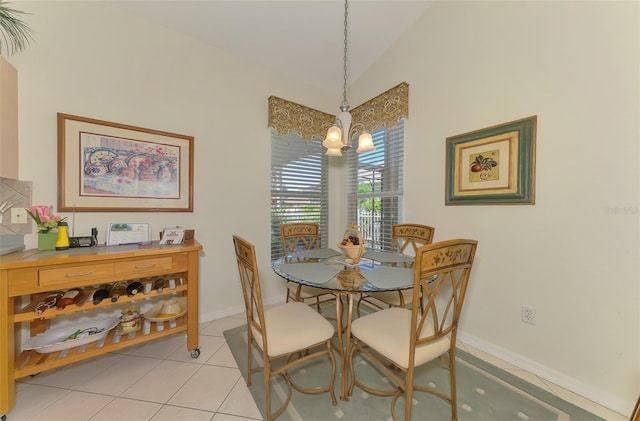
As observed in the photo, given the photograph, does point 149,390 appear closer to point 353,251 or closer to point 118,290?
point 118,290

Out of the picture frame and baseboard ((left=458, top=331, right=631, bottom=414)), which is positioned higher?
the picture frame

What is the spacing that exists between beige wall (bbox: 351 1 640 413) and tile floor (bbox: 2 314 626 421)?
11.2 inches

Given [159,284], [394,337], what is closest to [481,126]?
[394,337]

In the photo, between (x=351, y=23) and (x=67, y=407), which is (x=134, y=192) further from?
(x=351, y=23)

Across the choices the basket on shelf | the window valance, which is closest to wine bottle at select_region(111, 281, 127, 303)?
the basket on shelf

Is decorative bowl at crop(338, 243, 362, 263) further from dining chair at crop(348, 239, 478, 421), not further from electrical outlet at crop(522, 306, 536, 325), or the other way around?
electrical outlet at crop(522, 306, 536, 325)

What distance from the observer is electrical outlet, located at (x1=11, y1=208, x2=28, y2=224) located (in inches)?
59.4

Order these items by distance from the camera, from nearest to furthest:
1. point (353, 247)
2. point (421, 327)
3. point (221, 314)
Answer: point (421, 327)
point (353, 247)
point (221, 314)

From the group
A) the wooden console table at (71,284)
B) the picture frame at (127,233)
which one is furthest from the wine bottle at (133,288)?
the picture frame at (127,233)

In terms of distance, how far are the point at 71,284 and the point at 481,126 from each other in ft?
9.95

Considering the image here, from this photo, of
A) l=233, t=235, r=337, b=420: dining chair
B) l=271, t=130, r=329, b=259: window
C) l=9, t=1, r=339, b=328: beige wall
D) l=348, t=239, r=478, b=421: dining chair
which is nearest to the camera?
l=348, t=239, r=478, b=421: dining chair

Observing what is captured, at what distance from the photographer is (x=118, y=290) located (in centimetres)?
164

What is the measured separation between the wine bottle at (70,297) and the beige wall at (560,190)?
2.82 meters

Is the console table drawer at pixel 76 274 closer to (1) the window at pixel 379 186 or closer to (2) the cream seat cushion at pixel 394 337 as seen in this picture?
(2) the cream seat cushion at pixel 394 337
